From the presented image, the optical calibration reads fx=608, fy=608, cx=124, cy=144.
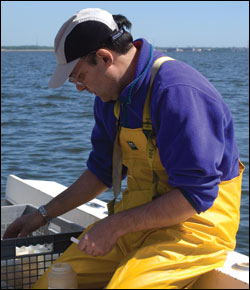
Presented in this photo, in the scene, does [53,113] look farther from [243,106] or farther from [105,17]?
[105,17]

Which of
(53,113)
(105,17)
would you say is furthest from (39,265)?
(53,113)

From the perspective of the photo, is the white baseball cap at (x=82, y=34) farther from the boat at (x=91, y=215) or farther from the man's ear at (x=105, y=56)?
the boat at (x=91, y=215)

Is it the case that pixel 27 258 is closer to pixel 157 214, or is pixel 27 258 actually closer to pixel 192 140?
pixel 157 214

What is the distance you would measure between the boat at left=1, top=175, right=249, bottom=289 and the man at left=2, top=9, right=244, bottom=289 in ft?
0.23

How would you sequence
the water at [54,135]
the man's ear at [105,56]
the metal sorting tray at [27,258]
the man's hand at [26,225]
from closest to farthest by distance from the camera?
the man's ear at [105,56] → the metal sorting tray at [27,258] → the man's hand at [26,225] → the water at [54,135]

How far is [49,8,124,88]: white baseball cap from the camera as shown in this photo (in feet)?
6.67

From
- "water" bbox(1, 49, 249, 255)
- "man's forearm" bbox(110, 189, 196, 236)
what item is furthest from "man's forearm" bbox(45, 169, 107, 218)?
"water" bbox(1, 49, 249, 255)

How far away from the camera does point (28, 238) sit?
2244mm

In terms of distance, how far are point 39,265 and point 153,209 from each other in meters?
0.66

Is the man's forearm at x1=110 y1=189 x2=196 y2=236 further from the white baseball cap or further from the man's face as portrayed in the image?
the white baseball cap

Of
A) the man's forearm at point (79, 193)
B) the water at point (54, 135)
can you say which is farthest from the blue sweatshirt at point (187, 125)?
the water at point (54, 135)

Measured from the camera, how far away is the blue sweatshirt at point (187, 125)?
6.28 ft

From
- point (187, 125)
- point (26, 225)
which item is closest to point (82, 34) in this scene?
point (187, 125)

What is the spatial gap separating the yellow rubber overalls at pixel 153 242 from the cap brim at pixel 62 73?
24cm
